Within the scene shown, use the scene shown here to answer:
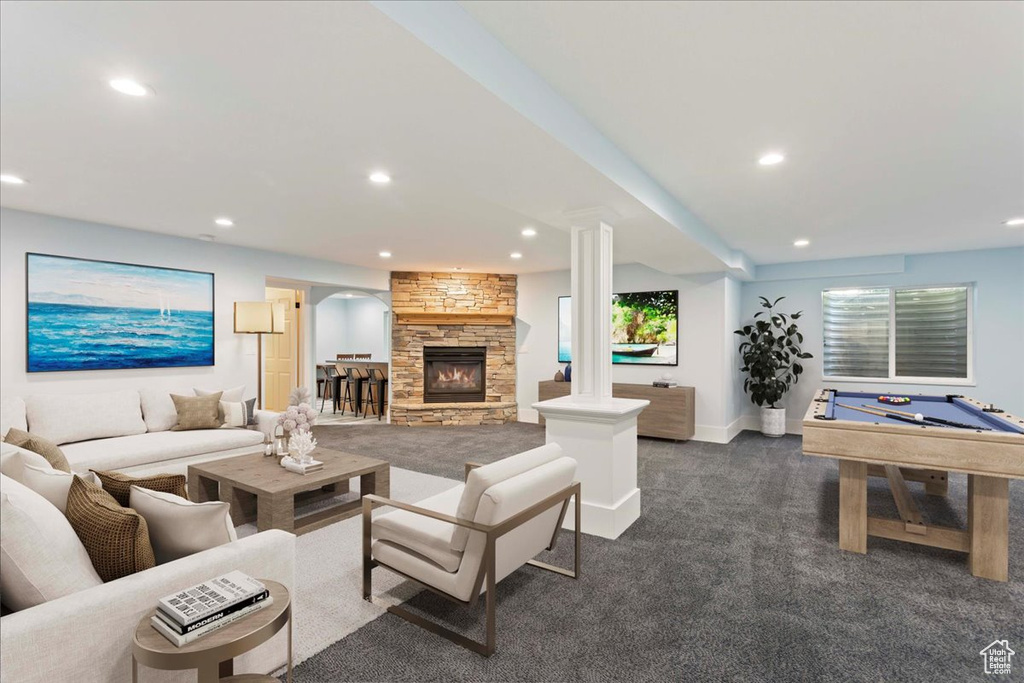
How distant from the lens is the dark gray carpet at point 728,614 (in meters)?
1.92

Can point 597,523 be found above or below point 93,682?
below

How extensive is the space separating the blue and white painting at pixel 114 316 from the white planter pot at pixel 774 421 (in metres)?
6.97

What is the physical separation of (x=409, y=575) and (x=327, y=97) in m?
2.09

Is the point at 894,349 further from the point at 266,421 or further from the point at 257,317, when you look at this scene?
the point at 257,317

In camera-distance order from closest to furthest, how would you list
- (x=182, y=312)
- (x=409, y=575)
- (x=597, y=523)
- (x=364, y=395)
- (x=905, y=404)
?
1. (x=409, y=575)
2. (x=597, y=523)
3. (x=905, y=404)
4. (x=182, y=312)
5. (x=364, y=395)

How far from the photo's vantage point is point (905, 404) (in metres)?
4.15

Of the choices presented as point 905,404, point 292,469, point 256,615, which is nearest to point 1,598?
point 256,615


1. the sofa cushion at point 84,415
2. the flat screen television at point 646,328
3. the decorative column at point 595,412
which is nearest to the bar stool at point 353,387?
the sofa cushion at point 84,415

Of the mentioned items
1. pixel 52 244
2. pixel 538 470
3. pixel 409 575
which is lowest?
pixel 409 575

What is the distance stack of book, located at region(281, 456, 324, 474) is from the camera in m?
3.41

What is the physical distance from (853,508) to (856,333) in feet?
15.6

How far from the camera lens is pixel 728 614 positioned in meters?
2.31

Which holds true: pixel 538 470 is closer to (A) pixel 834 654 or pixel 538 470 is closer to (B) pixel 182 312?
(A) pixel 834 654

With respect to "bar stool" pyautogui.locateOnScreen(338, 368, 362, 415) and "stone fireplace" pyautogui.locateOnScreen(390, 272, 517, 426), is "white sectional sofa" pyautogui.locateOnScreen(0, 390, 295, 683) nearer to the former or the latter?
"stone fireplace" pyautogui.locateOnScreen(390, 272, 517, 426)
